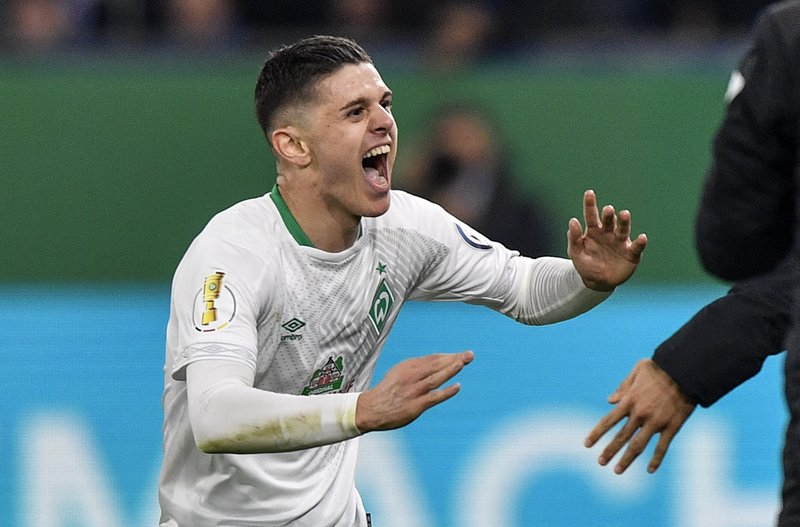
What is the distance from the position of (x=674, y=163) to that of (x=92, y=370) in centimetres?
365

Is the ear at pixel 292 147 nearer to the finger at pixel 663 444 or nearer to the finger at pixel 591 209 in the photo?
the finger at pixel 591 209

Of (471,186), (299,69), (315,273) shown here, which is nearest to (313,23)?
(471,186)

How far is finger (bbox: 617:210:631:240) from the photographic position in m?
3.69

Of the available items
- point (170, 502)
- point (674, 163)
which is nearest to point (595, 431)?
point (170, 502)

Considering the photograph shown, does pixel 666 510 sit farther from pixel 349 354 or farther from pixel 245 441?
pixel 245 441

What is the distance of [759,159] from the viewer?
2730 mm

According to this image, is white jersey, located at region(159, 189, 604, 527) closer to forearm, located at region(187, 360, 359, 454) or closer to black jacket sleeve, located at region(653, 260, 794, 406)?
forearm, located at region(187, 360, 359, 454)

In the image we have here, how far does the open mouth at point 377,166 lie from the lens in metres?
3.89

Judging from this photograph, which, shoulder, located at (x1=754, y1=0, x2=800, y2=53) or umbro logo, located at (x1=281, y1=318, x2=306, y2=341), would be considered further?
umbro logo, located at (x1=281, y1=318, x2=306, y2=341)

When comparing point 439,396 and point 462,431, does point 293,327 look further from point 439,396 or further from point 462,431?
point 462,431

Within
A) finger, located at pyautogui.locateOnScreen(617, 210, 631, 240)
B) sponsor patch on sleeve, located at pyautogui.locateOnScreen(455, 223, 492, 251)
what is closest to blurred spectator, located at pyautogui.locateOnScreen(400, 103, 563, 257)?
sponsor patch on sleeve, located at pyautogui.locateOnScreen(455, 223, 492, 251)

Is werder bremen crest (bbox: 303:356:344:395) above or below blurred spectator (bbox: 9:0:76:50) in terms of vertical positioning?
below

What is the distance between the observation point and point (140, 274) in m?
7.96

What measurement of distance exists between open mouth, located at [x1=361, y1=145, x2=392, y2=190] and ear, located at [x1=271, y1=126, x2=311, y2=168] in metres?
0.16
